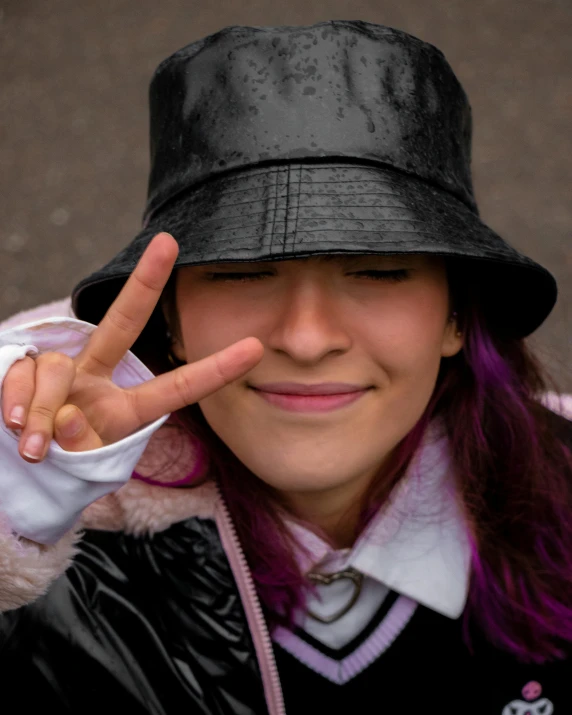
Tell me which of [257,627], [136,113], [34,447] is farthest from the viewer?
[136,113]

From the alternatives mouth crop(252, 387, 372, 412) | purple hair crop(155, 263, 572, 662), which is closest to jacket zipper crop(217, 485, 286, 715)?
purple hair crop(155, 263, 572, 662)

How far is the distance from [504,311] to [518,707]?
77 centimetres

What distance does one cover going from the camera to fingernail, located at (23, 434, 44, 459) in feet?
2.46

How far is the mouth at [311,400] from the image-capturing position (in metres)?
1.09

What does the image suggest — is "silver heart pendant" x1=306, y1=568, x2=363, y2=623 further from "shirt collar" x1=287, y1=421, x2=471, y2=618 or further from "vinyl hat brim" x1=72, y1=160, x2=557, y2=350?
"vinyl hat brim" x1=72, y1=160, x2=557, y2=350

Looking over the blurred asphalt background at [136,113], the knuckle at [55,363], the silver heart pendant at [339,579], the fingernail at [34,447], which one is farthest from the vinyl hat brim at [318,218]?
the blurred asphalt background at [136,113]

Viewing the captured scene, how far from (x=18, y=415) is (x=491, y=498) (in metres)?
0.99

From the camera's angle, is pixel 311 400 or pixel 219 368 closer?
pixel 219 368

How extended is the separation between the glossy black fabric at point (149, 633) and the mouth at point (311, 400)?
30 centimetres

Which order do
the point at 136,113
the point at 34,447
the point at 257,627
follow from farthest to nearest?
the point at 136,113 < the point at 257,627 < the point at 34,447

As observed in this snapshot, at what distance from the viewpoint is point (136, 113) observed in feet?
9.40

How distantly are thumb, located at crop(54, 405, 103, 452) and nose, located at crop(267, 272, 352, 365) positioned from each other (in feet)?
1.02

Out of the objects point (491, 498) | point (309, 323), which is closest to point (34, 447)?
point (309, 323)

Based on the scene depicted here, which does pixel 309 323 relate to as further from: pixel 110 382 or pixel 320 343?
pixel 110 382
